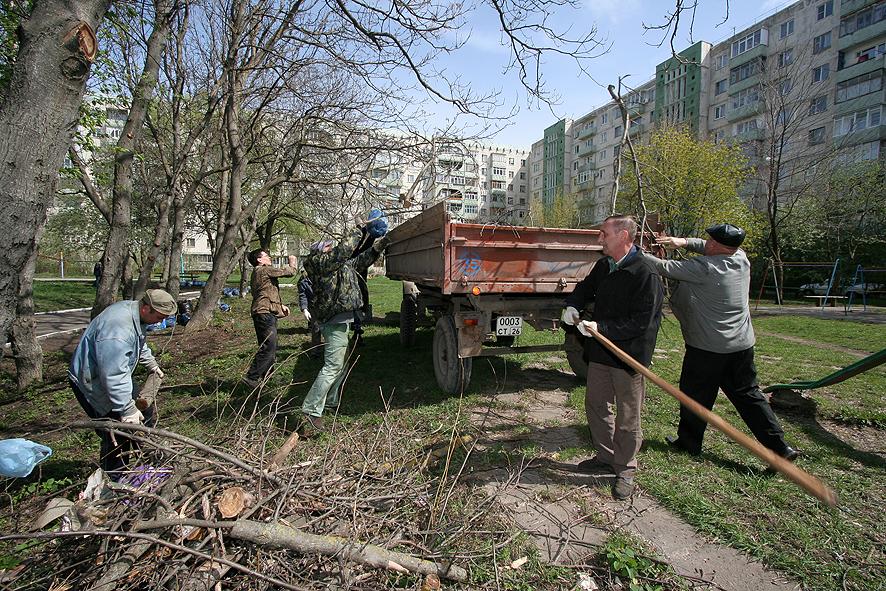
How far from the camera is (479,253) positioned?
175 inches

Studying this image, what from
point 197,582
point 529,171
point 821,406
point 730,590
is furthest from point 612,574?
point 529,171

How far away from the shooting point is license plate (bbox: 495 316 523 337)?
14.9ft

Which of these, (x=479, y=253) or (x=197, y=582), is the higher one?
(x=479, y=253)

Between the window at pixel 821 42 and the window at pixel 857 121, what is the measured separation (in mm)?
5593

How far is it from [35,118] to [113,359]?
56.1 inches

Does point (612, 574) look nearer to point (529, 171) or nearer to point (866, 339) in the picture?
point (866, 339)

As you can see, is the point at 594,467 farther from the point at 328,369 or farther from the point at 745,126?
the point at 745,126

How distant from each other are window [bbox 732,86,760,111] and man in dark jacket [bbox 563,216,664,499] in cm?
3867

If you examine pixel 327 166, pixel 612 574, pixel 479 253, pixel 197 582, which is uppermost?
pixel 327 166

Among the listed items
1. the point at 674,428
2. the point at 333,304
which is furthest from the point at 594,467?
the point at 333,304

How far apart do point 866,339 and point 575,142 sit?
52.9m

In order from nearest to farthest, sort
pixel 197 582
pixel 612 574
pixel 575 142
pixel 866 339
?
1. pixel 197 582
2. pixel 612 574
3. pixel 866 339
4. pixel 575 142

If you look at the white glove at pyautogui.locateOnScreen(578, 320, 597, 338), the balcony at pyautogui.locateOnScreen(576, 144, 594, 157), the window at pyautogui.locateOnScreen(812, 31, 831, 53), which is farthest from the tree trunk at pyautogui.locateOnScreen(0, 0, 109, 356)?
the balcony at pyautogui.locateOnScreen(576, 144, 594, 157)

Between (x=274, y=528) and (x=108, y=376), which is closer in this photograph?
(x=274, y=528)
